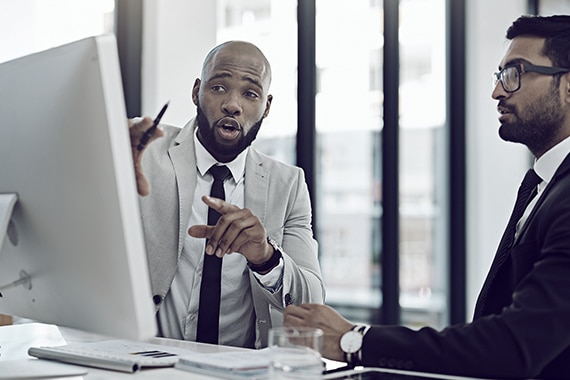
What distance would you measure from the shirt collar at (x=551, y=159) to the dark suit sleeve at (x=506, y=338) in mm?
526

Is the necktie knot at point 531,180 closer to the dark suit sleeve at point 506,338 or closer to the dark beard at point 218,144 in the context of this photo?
the dark suit sleeve at point 506,338

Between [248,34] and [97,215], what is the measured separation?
322cm

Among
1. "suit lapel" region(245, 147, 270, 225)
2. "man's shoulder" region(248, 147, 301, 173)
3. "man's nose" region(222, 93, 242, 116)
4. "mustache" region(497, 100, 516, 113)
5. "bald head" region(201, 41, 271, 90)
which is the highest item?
"bald head" region(201, 41, 271, 90)

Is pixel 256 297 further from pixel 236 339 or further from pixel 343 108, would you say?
pixel 343 108

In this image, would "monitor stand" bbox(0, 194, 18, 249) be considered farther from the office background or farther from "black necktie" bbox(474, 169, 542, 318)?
the office background

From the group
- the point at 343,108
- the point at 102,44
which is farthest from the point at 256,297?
the point at 343,108

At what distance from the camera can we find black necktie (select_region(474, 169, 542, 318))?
1782 mm

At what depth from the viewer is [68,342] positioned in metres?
1.70

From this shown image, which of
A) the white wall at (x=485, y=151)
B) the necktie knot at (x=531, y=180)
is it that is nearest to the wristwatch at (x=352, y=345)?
the necktie knot at (x=531, y=180)

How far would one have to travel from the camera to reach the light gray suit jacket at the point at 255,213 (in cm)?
201

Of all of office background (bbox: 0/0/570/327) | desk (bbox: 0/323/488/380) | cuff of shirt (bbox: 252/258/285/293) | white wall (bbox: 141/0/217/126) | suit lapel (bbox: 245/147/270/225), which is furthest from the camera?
office background (bbox: 0/0/570/327)

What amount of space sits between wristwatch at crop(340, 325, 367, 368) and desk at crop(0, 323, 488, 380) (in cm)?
5

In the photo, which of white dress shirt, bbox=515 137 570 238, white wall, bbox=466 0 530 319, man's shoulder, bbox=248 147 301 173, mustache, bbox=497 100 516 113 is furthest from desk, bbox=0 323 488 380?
white wall, bbox=466 0 530 319

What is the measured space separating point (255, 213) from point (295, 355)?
0.99 meters
